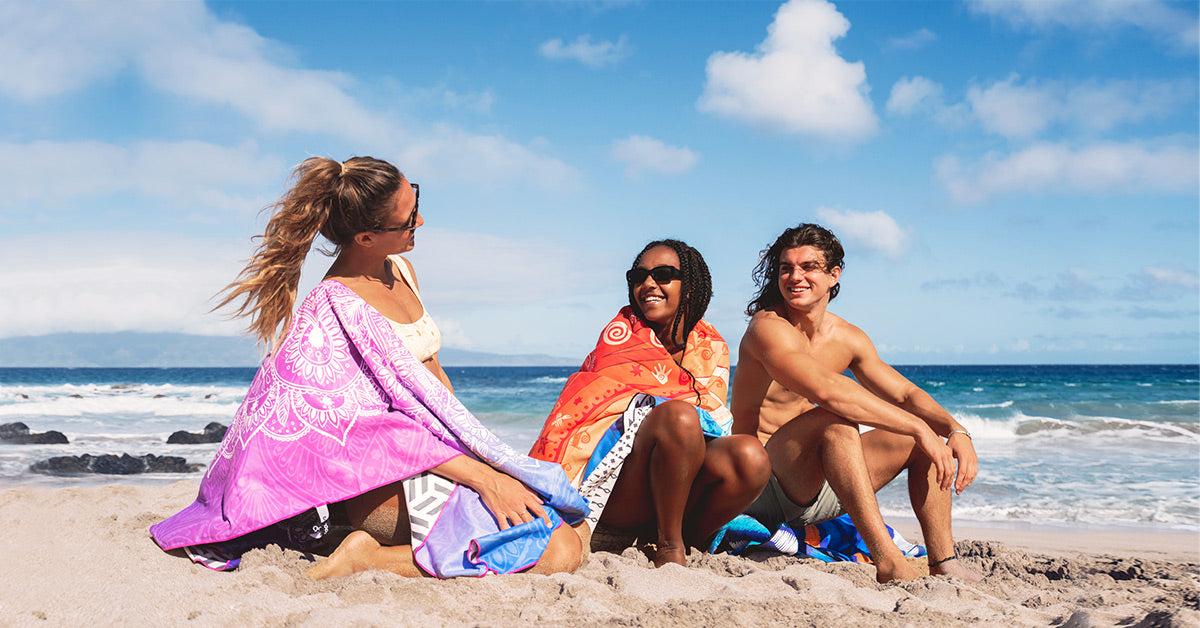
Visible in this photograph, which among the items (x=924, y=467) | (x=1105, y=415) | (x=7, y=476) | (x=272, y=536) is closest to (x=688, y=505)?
(x=924, y=467)

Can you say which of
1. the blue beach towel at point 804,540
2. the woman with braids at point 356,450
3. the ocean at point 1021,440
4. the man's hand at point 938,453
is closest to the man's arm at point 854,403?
the man's hand at point 938,453

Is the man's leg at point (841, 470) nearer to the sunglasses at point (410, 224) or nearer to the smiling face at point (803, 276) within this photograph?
the smiling face at point (803, 276)

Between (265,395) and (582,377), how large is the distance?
1.33 m

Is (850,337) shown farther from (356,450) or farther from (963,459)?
(356,450)

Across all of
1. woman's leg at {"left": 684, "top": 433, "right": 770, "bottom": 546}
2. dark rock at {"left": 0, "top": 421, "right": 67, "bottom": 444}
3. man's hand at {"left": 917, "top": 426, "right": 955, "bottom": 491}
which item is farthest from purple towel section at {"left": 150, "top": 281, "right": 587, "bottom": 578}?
dark rock at {"left": 0, "top": 421, "right": 67, "bottom": 444}

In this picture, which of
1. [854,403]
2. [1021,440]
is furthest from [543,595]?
[1021,440]

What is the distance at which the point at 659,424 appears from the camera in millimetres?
3215

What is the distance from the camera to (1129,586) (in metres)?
3.59

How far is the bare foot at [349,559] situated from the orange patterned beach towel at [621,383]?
0.78 metres

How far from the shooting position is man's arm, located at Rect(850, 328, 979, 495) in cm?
339

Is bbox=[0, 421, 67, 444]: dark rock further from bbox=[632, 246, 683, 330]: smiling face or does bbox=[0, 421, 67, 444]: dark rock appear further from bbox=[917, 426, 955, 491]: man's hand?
bbox=[917, 426, 955, 491]: man's hand

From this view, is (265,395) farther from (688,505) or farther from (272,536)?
(688,505)

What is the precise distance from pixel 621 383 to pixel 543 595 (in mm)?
1037

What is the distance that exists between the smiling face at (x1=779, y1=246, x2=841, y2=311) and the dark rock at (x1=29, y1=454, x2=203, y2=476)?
756cm
